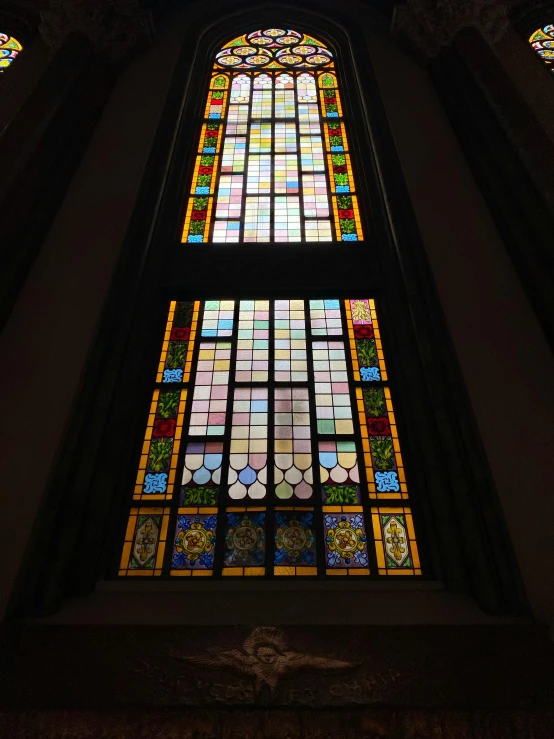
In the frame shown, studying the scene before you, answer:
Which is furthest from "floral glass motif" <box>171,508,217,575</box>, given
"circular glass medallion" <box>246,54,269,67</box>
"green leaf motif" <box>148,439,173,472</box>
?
"circular glass medallion" <box>246,54,269,67</box>

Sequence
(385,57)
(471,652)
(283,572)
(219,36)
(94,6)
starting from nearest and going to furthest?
(471,652)
(283,572)
(94,6)
(385,57)
(219,36)

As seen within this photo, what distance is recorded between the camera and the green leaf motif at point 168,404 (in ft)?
16.1

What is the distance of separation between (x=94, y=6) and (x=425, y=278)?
6291 millimetres

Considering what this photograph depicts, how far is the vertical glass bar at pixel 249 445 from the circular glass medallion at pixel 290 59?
23.5 ft

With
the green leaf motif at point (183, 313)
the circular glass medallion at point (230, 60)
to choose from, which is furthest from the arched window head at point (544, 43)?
the green leaf motif at point (183, 313)

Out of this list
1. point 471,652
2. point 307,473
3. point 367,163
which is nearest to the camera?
point 471,652

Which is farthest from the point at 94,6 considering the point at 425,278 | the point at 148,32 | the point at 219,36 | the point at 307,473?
the point at 307,473

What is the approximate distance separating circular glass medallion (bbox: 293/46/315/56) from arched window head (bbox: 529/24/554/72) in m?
3.44

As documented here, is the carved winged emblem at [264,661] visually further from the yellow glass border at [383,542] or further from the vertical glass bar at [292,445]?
the vertical glass bar at [292,445]

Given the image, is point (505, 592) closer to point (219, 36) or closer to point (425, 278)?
point (425, 278)

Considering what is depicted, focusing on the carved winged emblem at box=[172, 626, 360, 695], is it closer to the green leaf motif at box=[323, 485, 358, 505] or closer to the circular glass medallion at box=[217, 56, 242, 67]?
the green leaf motif at box=[323, 485, 358, 505]

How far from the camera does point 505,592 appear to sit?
12.0 ft

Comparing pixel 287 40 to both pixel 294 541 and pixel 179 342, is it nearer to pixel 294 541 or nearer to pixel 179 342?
pixel 179 342

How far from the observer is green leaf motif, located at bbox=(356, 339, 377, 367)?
526 cm
